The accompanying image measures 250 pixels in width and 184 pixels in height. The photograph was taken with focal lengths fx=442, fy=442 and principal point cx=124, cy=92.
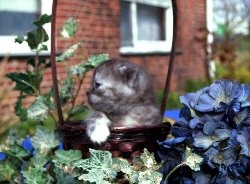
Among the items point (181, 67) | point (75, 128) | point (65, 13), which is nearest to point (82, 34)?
point (65, 13)

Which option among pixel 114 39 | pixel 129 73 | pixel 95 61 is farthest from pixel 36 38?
pixel 114 39

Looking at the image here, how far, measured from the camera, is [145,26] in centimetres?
835

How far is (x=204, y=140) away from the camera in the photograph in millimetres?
1427

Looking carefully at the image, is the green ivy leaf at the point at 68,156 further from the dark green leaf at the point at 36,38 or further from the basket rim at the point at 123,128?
the dark green leaf at the point at 36,38

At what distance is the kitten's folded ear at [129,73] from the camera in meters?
1.87

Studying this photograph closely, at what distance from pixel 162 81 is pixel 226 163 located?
23.3 feet

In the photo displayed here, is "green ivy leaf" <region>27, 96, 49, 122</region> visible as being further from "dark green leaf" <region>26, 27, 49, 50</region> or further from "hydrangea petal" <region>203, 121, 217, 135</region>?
"hydrangea petal" <region>203, 121, 217, 135</region>

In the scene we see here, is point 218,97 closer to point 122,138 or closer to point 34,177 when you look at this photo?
point 122,138

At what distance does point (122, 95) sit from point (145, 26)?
6619 millimetres

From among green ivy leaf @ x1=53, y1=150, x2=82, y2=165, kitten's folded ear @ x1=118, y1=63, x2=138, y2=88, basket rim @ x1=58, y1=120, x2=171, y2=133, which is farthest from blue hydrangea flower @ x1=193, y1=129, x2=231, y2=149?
kitten's folded ear @ x1=118, y1=63, x2=138, y2=88

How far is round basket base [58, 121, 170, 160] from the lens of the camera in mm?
1469

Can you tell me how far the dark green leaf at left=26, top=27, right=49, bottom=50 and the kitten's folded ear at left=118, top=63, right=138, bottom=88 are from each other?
355mm

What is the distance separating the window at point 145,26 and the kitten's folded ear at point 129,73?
5253 millimetres

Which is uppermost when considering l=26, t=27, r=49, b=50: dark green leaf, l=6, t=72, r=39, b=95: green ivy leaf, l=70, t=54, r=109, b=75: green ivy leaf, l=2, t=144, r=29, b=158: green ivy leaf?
l=26, t=27, r=49, b=50: dark green leaf
